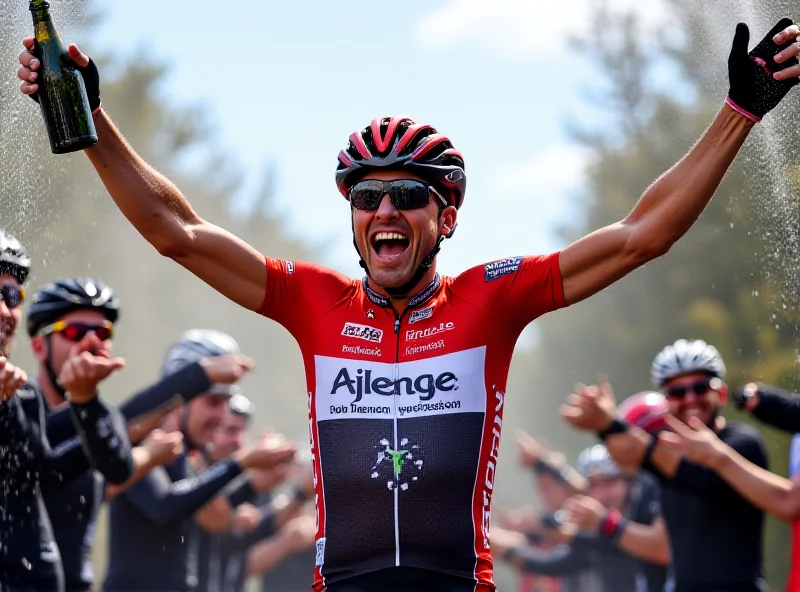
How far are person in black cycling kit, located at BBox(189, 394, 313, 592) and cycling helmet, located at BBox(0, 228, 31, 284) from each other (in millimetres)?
4113

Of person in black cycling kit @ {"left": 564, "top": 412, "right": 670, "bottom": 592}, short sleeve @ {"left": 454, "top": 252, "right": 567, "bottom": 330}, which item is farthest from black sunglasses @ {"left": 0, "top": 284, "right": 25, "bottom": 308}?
person in black cycling kit @ {"left": 564, "top": 412, "right": 670, "bottom": 592}

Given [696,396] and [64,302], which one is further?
[696,396]

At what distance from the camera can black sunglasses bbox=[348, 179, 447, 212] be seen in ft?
18.0

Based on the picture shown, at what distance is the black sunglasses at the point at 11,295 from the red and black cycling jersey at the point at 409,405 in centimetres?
166

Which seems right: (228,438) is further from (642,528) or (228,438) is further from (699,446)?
(699,446)

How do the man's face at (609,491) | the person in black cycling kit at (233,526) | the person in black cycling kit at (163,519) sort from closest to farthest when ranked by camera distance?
the person in black cycling kit at (163,519) → the person in black cycling kit at (233,526) → the man's face at (609,491)

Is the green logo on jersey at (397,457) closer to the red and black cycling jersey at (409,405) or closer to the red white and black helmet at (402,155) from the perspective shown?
the red and black cycling jersey at (409,405)

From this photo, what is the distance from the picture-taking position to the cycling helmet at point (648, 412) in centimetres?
1024

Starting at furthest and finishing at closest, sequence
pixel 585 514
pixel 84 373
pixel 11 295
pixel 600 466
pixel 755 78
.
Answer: pixel 600 466 → pixel 585 514 → pixel 84 373 → pixel 11 295 → pixel 755 78

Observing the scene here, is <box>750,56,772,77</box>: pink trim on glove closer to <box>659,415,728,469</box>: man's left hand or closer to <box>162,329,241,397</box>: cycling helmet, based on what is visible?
<box>659,415,728,469</box>: man's left hand

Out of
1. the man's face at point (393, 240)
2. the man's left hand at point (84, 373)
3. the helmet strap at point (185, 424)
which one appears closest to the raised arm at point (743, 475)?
the man's face at point (393, 240)

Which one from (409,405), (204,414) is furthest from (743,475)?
(204,414)

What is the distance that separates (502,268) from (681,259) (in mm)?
22392

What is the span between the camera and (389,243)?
18.1 feet
